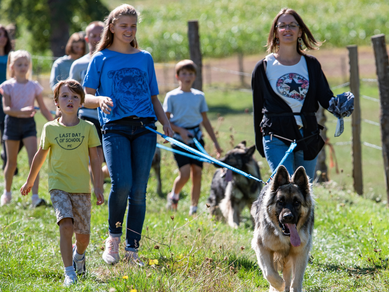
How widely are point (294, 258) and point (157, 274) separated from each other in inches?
43.9

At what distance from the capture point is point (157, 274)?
3775mm

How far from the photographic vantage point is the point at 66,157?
3.98 m

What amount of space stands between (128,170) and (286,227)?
1413 mm

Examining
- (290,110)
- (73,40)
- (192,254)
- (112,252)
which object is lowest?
(192,254)

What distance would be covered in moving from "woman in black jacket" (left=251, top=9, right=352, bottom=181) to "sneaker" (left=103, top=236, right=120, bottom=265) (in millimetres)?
1586

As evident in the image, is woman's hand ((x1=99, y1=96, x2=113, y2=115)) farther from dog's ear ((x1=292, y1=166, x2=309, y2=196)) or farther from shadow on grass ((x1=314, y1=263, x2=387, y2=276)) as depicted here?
shadow on grass ((x1=314, y1=263, x2=387, y2=276))

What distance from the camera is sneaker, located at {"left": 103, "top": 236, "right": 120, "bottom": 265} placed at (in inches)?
167

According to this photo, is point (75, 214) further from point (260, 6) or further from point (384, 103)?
point (260, 6)

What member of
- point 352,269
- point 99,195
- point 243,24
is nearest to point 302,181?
point 352,269

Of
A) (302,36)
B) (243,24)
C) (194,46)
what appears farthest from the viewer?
(243,24)

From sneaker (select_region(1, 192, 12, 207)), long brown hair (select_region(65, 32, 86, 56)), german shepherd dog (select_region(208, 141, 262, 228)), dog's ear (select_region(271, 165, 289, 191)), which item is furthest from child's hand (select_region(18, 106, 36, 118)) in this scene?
dog's ear (select_region(271, 165, 289, 191))

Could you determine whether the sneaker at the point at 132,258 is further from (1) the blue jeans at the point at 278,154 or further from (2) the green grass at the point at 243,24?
(2) the green grass at the point at 243,24

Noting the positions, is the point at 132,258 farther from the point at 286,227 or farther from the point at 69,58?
the point at 69,58

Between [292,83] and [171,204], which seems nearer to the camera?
[292,83]
